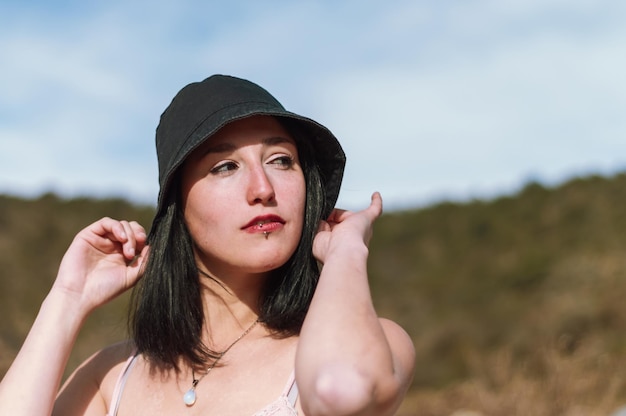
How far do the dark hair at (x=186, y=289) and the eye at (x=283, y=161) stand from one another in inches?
4.5

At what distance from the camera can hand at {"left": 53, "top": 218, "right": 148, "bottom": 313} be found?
2916 mm

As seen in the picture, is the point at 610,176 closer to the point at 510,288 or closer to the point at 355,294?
the point at 510,288

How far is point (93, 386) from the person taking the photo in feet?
9.63

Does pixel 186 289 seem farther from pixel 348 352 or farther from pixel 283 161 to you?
pixel 348 352

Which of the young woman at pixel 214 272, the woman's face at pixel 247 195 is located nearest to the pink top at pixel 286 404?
the young woman at pixel 214 272

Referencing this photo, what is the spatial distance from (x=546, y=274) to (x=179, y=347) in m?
14.3

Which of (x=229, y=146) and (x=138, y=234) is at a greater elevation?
(x=229, y=146)

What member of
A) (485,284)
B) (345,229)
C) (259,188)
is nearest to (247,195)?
(259,188)

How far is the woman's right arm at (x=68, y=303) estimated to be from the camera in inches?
106

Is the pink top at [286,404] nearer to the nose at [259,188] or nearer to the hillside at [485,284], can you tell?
the nose at [259,188]

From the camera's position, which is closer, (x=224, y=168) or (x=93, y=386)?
(x=224, y=168)

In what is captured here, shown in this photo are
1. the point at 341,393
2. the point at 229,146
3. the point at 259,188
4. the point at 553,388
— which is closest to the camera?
the point at 341,393

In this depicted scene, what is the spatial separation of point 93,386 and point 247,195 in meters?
0.86

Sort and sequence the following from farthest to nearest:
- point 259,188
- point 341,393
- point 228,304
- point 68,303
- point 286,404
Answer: point 228,304 < point 68,303 < point 259,188 < point 286,404 < point 341,393
